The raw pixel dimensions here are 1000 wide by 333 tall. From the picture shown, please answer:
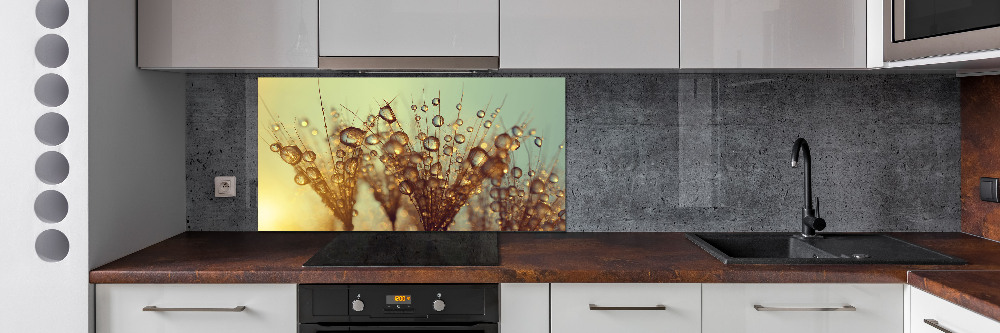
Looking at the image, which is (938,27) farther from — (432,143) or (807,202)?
(432,143)

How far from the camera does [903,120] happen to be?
238cm

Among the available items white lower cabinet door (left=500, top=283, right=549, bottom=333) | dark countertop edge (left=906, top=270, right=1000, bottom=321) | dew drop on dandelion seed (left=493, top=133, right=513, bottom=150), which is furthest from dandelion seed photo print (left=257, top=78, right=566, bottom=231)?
dark countertop edge (left=906, top=270, right=1000, bottom=321)

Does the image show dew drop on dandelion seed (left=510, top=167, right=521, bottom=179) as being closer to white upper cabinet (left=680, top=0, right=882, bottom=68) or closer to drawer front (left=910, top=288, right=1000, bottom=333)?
white upper cabinet (left=680, top=0, right=882, bottom=68)

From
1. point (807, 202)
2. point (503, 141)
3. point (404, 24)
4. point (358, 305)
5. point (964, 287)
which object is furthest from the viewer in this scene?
point (503, 141)

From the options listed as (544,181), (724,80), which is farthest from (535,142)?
(724,80)

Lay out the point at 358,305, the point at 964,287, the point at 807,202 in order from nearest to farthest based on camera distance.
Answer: the point at 964,287, the point at 358,305, the point at 807,202

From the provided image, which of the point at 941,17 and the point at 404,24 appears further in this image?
the point at 404,24

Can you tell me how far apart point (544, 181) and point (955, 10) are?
1278mm

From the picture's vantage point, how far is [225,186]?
2424 millimetres

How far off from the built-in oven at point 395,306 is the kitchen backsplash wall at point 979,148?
5.49ft

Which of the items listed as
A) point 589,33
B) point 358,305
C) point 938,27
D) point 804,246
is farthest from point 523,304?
point 938,27

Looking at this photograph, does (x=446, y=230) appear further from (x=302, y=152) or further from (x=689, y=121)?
(x=689, y=121)

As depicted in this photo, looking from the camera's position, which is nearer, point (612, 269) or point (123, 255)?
point (612, 269)

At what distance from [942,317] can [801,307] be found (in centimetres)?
30
